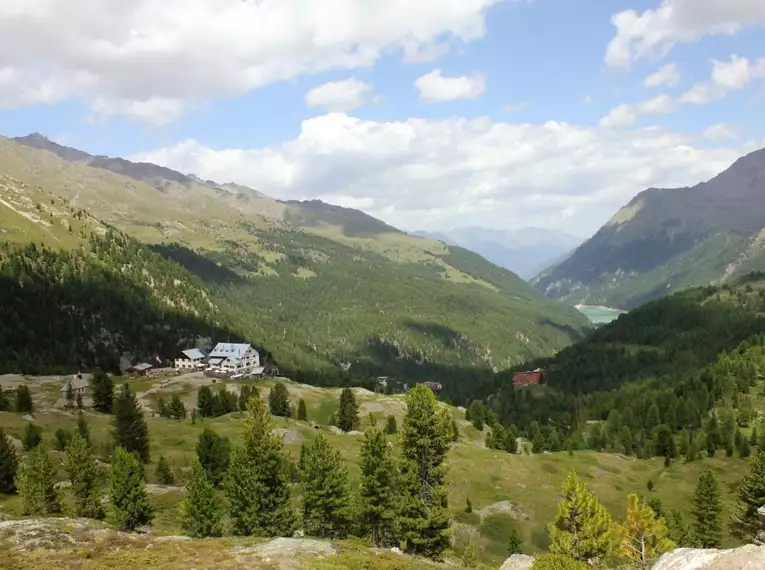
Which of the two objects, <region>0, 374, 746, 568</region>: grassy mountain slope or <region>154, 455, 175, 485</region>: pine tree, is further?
<region>0, 374, 746, 568</region>: grassy mountain slope

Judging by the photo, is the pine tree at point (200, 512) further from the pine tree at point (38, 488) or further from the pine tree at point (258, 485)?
the pine tree at point (38, 488)

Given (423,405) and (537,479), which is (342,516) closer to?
(423,405)

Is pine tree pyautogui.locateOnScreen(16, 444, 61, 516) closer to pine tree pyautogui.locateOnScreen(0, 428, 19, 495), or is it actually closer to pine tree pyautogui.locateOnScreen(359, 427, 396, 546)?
pine tree pyautogui.locateOnScreen(0, 428, 19, 495)

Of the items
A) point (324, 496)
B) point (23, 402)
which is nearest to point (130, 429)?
point (23, 402)

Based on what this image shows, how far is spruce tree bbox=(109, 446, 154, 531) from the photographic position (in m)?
57.8

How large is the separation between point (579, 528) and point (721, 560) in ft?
102

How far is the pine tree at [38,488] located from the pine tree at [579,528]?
2117 inches

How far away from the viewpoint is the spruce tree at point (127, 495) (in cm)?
5775

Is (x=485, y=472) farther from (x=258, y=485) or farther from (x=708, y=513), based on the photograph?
(x=258, y=485)

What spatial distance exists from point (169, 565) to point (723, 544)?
314 feet

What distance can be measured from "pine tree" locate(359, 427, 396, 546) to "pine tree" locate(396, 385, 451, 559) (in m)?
3.80

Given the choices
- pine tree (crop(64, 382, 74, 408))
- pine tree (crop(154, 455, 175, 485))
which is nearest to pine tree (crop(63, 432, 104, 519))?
pine tree (crop(154, 455, 175, 485))

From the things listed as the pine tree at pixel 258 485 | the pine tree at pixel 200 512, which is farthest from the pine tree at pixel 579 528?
the pine tree at pixel 200 512

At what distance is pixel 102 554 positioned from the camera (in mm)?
35406
